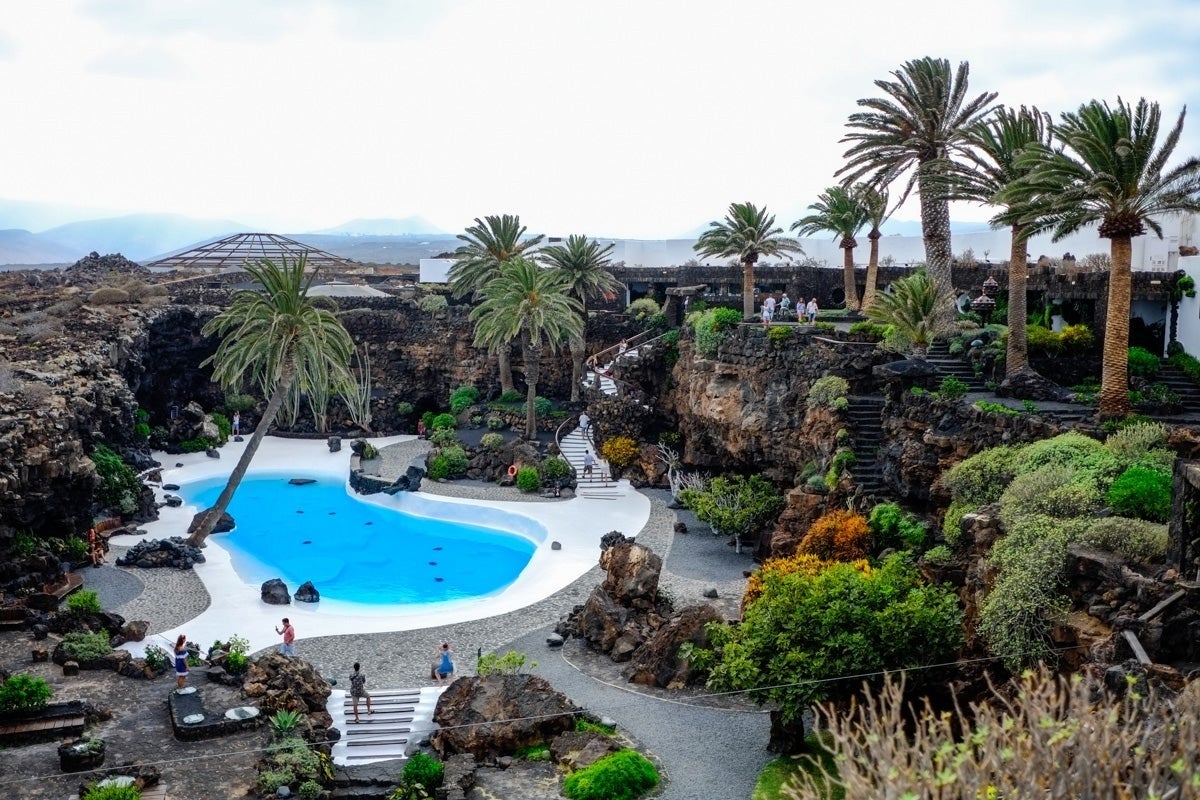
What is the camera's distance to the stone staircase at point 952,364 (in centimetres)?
2947

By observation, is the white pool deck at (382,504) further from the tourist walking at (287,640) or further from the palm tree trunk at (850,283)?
the palm tree trunk at (850,283)

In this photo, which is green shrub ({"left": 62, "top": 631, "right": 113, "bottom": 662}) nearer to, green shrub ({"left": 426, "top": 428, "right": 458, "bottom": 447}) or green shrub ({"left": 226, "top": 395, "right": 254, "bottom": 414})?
green shrub ({"left": 426, "top": 428, "right": 458, "bottom": 447})

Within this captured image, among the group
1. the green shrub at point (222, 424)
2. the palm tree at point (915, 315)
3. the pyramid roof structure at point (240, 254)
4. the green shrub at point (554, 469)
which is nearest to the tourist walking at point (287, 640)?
the green shrub at point (554, 469)

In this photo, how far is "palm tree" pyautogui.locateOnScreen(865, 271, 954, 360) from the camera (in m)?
31.4

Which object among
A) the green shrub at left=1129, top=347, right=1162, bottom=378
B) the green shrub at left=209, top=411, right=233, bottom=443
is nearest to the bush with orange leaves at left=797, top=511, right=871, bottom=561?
the green shrub at left=1129, top=347, right=1162, bottom=378

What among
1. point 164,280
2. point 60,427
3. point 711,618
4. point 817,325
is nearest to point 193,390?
point 164,280

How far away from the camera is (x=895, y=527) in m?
25.3

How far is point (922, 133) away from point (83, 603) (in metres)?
27.6

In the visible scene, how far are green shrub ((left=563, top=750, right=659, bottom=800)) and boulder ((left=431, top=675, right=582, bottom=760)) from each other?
1.91m

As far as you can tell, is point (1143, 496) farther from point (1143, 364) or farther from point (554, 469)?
point (554, 469)

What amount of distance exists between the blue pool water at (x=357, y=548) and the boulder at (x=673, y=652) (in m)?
8.83

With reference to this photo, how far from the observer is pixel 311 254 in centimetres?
7325

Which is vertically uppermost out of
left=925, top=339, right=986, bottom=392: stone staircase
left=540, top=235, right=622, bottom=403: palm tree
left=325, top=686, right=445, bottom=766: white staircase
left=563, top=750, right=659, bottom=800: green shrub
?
left=540, top=235, right=622, bottom=403: palm tree

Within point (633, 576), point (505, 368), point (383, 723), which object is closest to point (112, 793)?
point (383, 723)
